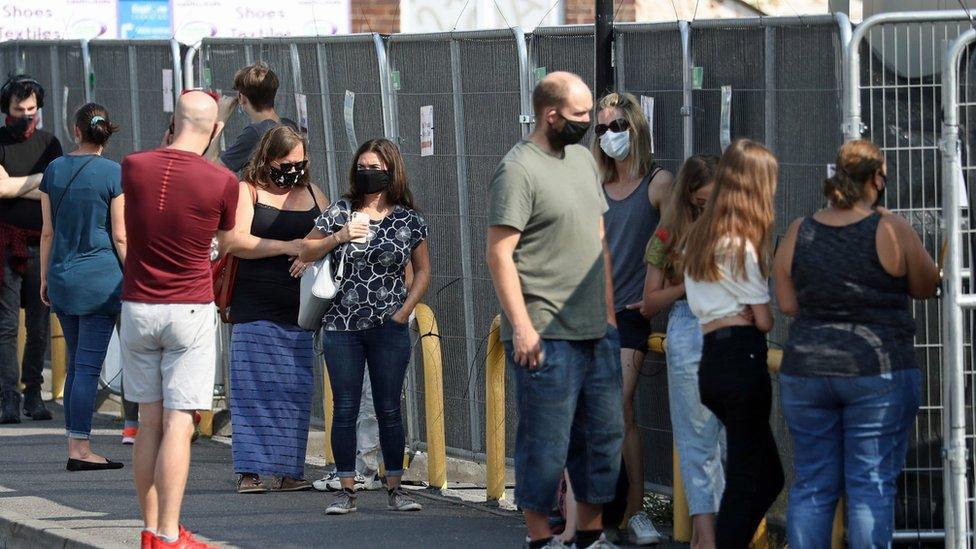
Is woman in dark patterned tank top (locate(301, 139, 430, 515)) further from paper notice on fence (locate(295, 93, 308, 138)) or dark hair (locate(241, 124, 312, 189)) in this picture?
paper notice on fence (locate(295, 93, 308, 138))

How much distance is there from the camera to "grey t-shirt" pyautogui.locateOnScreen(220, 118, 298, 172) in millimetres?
8977

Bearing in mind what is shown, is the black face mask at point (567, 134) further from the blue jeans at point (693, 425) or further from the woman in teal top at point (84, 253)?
the woman in teal top at point (84, 253)

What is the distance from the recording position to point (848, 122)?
6.22 m

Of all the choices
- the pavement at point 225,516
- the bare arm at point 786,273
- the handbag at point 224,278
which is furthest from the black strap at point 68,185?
the bare arm at point 786,273

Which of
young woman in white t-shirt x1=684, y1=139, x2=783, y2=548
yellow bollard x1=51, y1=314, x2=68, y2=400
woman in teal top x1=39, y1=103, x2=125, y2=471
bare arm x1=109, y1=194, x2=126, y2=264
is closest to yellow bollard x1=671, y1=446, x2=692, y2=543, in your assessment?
young woman in white t-shirt x1=684, y1=139, x2=783, y2=548

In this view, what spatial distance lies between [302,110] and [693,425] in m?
3.99

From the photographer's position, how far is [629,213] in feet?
23.1

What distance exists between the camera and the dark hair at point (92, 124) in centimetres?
911

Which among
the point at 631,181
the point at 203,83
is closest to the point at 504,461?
the point at 631,181

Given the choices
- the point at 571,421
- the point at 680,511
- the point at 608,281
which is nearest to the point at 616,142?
the point at 608,281

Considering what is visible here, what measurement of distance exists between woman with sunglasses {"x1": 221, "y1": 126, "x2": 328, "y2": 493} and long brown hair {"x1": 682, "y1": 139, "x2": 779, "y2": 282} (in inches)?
106

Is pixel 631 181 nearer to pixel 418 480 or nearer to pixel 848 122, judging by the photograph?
pixel 848 122

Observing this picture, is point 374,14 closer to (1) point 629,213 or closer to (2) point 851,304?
(1) point 629,213

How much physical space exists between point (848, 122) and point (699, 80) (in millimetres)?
1091
